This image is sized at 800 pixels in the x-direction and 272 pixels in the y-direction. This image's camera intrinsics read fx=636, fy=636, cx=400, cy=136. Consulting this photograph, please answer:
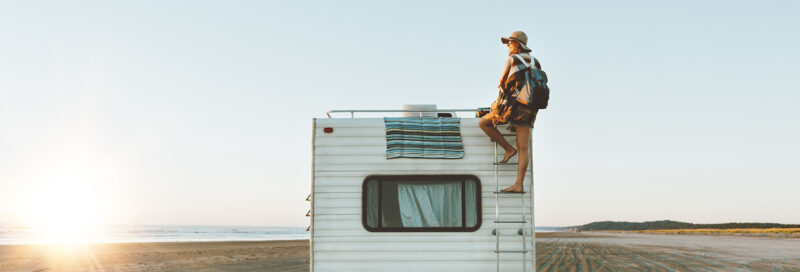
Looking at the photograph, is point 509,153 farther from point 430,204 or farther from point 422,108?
point 422,108

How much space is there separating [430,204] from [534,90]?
1.50m

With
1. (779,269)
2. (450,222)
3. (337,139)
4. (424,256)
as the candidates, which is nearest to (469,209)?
(450,222)

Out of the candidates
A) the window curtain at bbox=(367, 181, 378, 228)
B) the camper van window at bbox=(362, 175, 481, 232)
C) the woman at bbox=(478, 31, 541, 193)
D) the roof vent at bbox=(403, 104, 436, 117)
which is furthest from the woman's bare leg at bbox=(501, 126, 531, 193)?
the window curtain at bbox=(367, 181, 378, 228)

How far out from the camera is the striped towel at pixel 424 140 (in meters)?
6.20

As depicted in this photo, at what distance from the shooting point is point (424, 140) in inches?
247

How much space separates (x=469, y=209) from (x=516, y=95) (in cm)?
119

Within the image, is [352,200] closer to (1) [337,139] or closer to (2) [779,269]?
(1) [337,139]

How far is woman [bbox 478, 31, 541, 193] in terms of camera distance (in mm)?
5969

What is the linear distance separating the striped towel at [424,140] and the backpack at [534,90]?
0.74 m

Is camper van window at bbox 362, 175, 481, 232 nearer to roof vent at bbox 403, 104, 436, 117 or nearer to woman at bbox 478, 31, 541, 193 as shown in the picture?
woman at bbox 478, 31, 541, 193

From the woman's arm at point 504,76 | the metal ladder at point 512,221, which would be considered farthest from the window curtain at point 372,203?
the woman's arm at point 504,76

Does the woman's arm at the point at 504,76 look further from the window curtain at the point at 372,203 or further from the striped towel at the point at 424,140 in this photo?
the window curtain at the point at 372,203

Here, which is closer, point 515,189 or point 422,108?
point 515,189

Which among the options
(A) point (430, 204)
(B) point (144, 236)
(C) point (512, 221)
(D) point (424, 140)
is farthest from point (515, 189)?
(B) point (144, 236)
